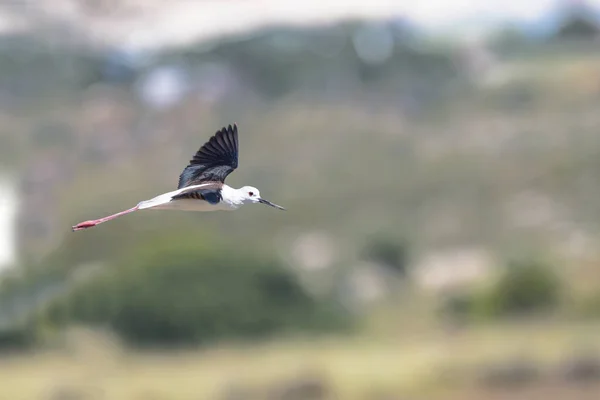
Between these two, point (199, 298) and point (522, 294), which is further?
point (522, 294)

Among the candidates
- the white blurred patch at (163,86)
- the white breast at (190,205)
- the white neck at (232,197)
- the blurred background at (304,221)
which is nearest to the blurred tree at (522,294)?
the blurred background at (304,221)

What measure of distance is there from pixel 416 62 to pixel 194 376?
1775 cm

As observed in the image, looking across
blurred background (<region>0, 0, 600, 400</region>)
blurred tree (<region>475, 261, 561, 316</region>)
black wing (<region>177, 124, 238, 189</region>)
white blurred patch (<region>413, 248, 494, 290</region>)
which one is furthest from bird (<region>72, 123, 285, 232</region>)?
blurred tree (<region>475, 261, 561, 316</region>)

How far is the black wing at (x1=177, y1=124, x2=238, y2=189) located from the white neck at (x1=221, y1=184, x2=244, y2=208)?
0.71ft

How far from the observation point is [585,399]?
26172mm

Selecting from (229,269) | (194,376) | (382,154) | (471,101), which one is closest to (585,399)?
(194,376)

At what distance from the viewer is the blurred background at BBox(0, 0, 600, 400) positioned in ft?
97.0

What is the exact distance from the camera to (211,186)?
9.20 meters

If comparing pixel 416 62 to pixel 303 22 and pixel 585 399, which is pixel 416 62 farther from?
pixel 585 399

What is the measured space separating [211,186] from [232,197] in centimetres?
16

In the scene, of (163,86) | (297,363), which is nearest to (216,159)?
(297,363)

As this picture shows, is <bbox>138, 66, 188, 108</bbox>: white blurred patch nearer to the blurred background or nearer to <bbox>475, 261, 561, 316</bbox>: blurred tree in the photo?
the blurred background

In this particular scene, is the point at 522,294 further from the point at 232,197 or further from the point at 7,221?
the point at 232,197

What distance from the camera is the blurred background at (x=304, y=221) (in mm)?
29578
